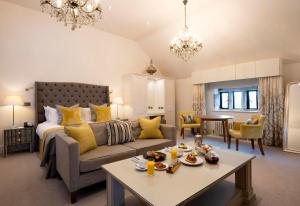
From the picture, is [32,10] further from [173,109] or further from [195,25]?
[173,109]

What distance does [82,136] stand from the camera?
7.22 ft

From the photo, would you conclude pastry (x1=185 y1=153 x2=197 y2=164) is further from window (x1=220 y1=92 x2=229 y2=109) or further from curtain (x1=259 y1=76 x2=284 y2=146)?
window (x1=220 y1=92 x2=229 y2=109)

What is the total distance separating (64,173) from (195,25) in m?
4.15

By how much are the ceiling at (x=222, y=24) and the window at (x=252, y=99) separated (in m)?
1.00

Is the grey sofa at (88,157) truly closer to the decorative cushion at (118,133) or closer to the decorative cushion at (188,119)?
the decorative cushion at (118,133)

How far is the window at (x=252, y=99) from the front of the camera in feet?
15.7

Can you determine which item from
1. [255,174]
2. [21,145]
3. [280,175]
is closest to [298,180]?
[280,175]

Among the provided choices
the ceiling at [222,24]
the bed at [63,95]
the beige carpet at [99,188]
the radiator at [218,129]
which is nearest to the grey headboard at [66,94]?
the bed at [63,95]

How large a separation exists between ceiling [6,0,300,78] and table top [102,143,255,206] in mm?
3035

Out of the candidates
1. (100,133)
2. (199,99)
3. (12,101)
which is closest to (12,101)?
(12,101)

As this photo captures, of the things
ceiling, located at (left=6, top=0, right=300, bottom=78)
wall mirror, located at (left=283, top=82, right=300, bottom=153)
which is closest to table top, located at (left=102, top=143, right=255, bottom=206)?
wall mirror, located at (left=283, top=82, right=300, bottom=153)

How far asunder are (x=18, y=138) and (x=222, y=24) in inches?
203

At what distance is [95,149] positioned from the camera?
236cm

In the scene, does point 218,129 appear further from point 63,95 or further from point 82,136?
point 63,95
